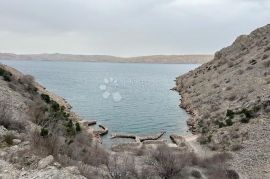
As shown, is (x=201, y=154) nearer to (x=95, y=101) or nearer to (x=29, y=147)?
(x=29, y=147)

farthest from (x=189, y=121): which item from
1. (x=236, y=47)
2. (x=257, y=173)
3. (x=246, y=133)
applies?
(x=236, y=47)

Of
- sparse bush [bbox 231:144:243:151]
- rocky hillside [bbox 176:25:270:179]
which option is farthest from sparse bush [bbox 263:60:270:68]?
sparse bush [bbox 231:144:243:151]

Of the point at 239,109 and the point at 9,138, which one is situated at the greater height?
the point at 9,138

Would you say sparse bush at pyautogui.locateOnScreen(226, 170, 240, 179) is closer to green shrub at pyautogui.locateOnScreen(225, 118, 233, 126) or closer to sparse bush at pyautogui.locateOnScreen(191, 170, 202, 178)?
sparse bush at pyautogui.locateOnScreen(191, 170, 202, 178)

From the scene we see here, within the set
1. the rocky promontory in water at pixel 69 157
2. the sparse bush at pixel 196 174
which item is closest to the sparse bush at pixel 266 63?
the rocky promontory in water at pixel 69 157

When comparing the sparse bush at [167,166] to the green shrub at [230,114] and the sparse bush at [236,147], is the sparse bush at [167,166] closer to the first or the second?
the sparse bush at [236,147]

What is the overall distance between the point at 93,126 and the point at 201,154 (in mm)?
21632

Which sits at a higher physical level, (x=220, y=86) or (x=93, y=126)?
(x=220, y=86)

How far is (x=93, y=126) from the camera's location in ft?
176

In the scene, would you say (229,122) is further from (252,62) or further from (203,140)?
(252,62)

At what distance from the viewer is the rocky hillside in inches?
1282

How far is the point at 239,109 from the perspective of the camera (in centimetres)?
4625

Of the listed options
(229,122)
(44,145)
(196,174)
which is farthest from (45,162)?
(229,122)

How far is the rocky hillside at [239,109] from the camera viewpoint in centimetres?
3256
